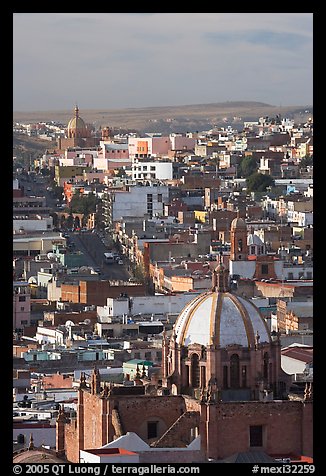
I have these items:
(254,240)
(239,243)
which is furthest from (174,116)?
(239,243)

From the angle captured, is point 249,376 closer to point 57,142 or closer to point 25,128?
point 57,142

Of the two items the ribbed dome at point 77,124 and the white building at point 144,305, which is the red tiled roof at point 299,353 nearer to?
the white building at point 144,305

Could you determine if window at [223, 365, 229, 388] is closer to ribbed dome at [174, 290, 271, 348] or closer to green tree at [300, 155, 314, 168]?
ribbed dome at [174, 290, 271, 348]

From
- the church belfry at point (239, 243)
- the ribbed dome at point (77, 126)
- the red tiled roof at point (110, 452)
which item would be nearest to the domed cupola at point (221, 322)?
the red tiled roof at point (110, 452)

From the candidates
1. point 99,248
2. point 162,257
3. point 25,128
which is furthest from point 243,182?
point 25,128

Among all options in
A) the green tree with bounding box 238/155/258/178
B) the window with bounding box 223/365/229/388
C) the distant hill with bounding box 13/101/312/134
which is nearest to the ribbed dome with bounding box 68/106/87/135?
the distant hill with bounding box 13/101/312/134
